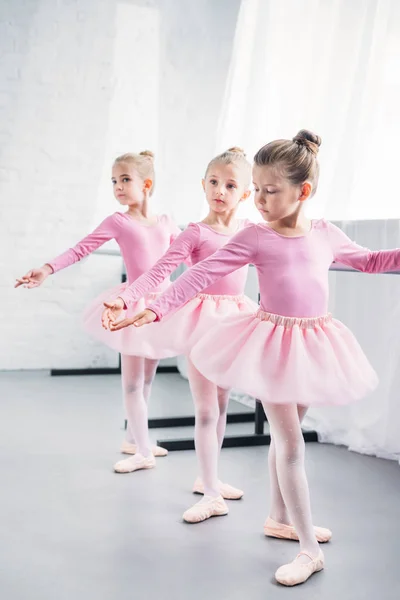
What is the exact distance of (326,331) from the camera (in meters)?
1.66

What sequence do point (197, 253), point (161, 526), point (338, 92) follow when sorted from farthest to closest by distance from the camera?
point (338, 92)
point (197, 253)
point (161, 526)

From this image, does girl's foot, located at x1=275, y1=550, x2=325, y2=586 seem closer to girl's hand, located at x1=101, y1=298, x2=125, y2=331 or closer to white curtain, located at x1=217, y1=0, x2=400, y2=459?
girl's hand, located at x1=101, y1=298, x2=125, y2=331

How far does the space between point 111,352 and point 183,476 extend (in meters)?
2.24

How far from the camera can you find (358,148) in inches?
108

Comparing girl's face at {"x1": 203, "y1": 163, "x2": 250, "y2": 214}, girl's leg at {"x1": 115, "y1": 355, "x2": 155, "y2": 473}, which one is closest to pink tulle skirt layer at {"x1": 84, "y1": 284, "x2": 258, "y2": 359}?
girl's leg at {"x1": 115, "y1": 355, "x2": 155, "y2": 473}

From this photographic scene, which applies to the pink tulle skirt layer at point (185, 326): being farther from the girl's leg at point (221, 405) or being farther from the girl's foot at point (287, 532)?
the girl's foot at point (287, 532)

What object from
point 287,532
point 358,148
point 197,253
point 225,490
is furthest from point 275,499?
point 358,148

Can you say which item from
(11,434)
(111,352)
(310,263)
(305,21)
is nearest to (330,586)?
(310,263)

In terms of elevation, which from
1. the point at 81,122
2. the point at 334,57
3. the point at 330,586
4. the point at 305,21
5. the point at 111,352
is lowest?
the point at 111,352

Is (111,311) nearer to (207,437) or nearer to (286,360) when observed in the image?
(286,360)

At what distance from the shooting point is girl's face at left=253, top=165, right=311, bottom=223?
5.26 ft

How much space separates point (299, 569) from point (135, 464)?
988 mm

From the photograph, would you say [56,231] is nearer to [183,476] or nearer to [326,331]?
[183,476]

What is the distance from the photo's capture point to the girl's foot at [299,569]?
5.16 feet
